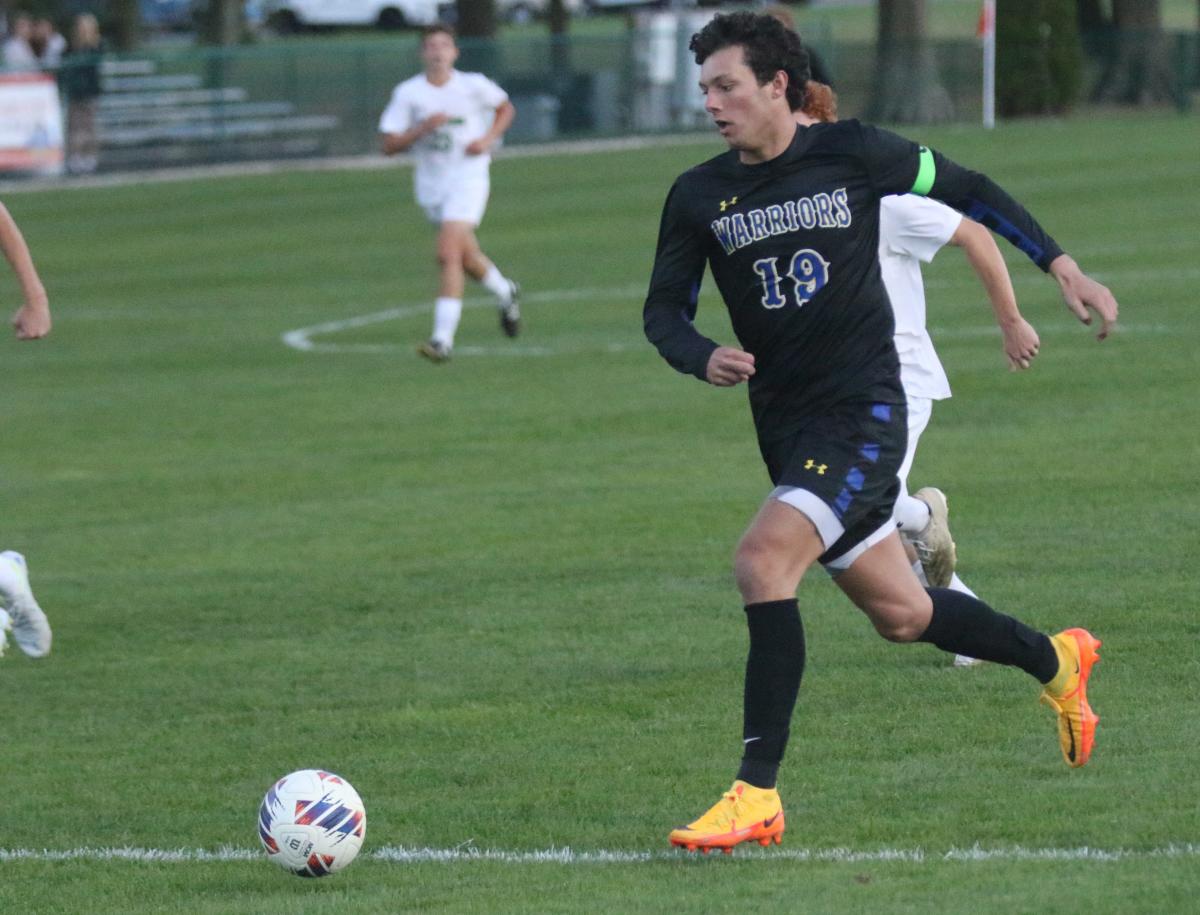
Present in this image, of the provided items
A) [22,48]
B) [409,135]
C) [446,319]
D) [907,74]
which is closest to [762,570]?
[446,319]

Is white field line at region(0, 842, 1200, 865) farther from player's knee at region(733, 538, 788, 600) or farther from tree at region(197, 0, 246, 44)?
tree at region(197, 0, 246, 44)

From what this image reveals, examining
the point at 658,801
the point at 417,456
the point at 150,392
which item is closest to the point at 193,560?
the point at 417,456

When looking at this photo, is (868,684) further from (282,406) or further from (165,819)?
(282,406)

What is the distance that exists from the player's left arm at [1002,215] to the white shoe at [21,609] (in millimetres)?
3849

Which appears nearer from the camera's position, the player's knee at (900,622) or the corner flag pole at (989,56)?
the player's knee at (900,622)

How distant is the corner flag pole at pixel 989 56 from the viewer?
43.2 metres

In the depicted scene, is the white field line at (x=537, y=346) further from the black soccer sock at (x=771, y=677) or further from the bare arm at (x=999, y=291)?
the black soccer sock at (x=771, y=677)

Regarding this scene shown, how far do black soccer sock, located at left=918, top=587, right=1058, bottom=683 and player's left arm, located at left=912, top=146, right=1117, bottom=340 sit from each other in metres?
0.84

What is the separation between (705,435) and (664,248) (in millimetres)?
7266

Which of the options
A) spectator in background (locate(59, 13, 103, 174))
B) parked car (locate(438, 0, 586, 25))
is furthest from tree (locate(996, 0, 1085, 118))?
parked car (locate(438, 0, 586, 25))

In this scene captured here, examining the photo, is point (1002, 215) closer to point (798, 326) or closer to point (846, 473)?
point (798, 326)

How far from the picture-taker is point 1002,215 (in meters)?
6.50

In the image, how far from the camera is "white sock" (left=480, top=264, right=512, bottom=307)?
59.4ft

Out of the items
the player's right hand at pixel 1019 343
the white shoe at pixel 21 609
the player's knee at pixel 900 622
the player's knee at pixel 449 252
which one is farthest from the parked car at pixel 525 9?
the player's knee at pixel 900 622
